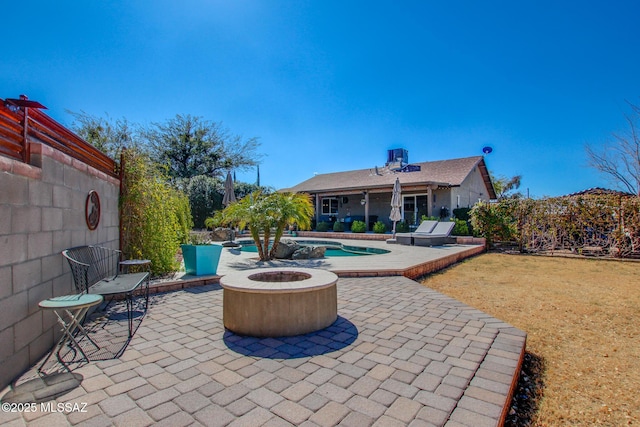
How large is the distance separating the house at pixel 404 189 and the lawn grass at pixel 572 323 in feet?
32.0

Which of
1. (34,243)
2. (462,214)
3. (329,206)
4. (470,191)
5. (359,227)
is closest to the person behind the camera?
(34,243)

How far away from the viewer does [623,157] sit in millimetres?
13336

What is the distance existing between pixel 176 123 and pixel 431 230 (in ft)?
73.6

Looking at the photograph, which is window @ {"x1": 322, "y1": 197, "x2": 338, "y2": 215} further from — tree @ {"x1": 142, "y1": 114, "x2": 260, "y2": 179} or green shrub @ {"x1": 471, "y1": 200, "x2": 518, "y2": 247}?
green shrub @ {"x1": 471, "y1": 200, "x2": 518, "y2": 247}

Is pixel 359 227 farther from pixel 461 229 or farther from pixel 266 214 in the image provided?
pixel 266 214

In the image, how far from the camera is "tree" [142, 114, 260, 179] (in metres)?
24.9

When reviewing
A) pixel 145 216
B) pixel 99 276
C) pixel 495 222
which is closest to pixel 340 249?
pixel 495 222

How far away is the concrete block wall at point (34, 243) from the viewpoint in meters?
2.31

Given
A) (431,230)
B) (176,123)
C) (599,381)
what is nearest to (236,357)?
(599,381)

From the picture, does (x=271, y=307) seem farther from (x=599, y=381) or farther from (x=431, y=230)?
(x=431, y=230)

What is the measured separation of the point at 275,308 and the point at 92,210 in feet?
9.93

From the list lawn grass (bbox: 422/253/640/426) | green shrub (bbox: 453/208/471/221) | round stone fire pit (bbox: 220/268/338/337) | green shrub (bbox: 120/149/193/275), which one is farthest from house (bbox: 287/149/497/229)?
round stone fire pit (bbox: 220/268/338/337)

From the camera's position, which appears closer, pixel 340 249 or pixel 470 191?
pixel 340 249

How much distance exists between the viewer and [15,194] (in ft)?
8.00
